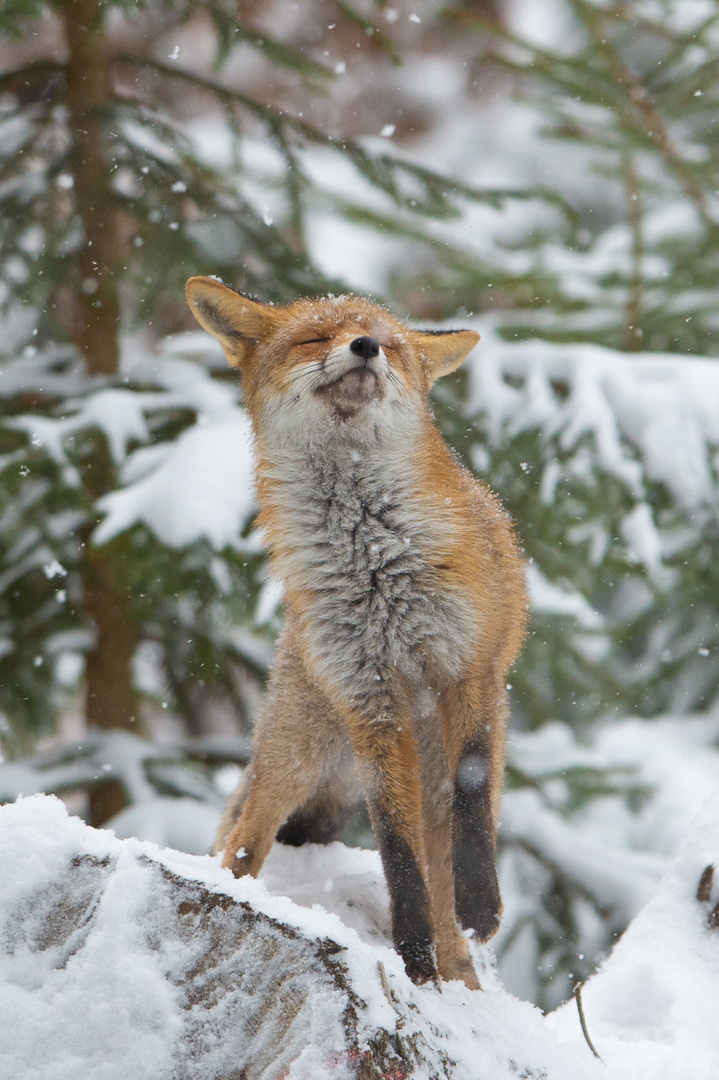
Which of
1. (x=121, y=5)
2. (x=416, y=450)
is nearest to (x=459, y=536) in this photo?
(x=416, y=450)

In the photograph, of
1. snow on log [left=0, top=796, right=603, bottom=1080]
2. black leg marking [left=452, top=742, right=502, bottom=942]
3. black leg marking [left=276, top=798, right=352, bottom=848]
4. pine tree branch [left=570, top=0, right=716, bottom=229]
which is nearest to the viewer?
snow on log [left=0, top=796, right=603, bottom=1080]

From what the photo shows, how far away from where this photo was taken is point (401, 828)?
7.72 ft

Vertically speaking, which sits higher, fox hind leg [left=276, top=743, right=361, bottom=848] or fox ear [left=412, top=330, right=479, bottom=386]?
fox ear [left=412, top=330, right=479, bottom=386]

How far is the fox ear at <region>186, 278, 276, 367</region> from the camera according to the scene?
2.80 metres

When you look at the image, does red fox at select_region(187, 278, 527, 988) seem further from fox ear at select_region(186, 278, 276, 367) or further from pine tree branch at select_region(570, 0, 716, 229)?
pine tree branch at select_region(570, 0, 716, 229)

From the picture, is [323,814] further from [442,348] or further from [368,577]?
[442,348]

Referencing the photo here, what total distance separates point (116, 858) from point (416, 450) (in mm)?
1367

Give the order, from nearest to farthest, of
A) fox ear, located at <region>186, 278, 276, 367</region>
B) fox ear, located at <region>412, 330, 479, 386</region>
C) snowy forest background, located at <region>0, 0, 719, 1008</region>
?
fox ear, located at <region>186, 278, 276, 367</region>
fox ear, located at <region>412, 330, 479, 386</region>
snowy forest background, located at <region>0, 0, 719, 1008</region>

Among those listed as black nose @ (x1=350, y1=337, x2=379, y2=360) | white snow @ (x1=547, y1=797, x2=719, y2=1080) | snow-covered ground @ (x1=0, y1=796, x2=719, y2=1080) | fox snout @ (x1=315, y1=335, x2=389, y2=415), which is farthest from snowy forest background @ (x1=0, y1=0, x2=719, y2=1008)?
snow-covered ground @ (x1=0, y1=796, x2=719, y2=1080)

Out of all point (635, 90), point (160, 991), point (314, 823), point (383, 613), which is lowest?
point (314, 823)

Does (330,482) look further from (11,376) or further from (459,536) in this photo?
(11,376)

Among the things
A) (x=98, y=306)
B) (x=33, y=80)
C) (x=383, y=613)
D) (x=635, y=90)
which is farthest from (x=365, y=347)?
(x=635, y=90)

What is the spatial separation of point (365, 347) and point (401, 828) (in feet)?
4.02

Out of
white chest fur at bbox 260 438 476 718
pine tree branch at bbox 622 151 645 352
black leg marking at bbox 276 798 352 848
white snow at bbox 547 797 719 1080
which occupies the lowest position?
white snow at bbox 547 797 719 1080
